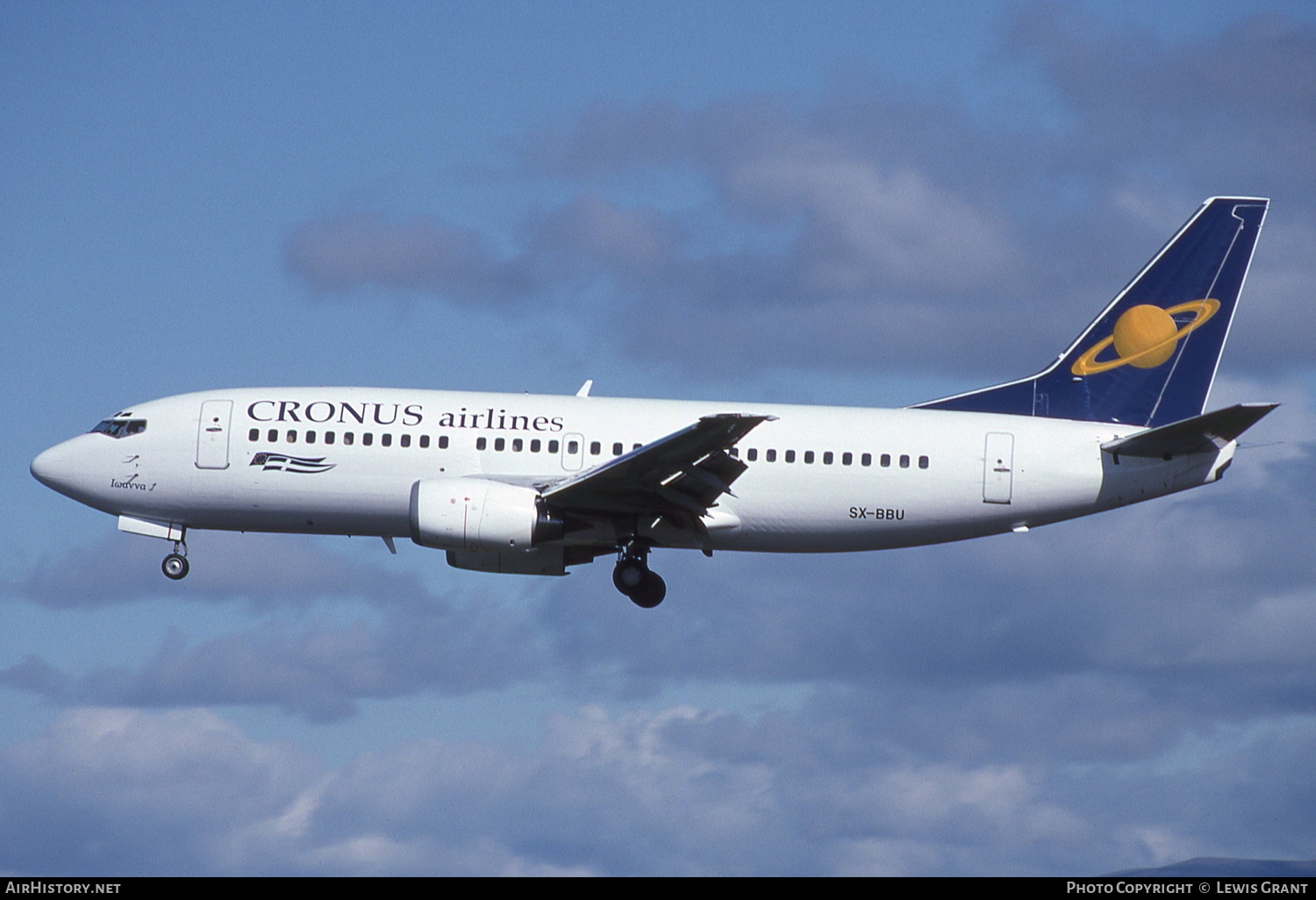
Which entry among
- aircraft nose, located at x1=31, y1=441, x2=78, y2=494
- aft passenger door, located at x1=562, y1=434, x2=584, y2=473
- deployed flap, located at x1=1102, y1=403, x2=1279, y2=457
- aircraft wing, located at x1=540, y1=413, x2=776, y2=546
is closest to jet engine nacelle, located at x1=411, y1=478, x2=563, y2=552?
aircraft wing, located at x1=540, y1=413, x2=776, y2=546

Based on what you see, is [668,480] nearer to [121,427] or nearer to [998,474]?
[998,474]

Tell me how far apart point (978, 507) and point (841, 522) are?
309 cm

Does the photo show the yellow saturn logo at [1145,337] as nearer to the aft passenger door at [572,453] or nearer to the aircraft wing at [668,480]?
the aircraft wing at [668,480]

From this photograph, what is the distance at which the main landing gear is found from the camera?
36156 mm

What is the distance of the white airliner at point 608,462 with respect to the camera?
1389 inches

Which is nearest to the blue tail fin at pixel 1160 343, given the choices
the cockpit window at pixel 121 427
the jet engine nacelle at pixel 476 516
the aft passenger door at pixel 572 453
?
the aft passenger door at pixel 572 453

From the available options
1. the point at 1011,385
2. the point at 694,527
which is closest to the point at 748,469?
the point at 694,527

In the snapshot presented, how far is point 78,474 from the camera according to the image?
1462 inches

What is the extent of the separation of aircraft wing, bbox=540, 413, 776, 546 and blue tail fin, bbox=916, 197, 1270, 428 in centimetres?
627

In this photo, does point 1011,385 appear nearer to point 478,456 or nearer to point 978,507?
point 978,507

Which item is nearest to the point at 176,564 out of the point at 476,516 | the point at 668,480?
the point at 476,516

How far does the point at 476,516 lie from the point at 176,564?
26.3 ft

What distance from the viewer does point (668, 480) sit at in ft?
112

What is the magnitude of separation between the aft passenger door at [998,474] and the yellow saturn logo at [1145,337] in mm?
3902
